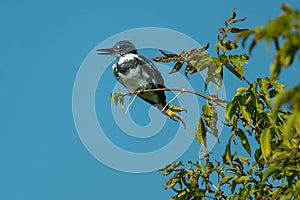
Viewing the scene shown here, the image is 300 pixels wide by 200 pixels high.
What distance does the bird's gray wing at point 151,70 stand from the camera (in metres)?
4.45

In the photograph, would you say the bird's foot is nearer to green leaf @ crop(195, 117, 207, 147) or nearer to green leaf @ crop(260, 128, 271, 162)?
green leaf @ crop(195, 117, 207, 147)

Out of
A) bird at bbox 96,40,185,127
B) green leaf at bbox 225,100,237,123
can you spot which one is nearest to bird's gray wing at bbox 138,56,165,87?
bird at bbox 96,40,185,127

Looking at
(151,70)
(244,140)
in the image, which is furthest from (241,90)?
(151,70)

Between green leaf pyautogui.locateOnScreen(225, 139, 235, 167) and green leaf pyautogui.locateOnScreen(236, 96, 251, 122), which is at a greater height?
green leaf pyautogui.locateOnScreen(236, 96, 251, 122)

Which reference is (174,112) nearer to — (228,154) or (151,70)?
(228,154)

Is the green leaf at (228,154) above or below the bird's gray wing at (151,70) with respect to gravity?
below

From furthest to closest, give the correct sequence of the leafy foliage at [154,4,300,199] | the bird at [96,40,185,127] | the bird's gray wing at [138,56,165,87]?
the bird at [96,40,185,127] → the bird's gray wing at [138,56,165,87] → the leafy foliage at [154,4,300,199]

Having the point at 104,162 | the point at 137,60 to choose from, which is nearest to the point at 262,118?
the point at 104,162

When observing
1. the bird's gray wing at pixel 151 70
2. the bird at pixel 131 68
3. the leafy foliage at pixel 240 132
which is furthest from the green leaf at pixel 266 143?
the bird at pixel 131 68

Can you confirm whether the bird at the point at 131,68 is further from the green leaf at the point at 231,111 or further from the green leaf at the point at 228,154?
the green leaf at the point at 231,111

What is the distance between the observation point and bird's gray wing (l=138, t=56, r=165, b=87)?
4446 millimetres

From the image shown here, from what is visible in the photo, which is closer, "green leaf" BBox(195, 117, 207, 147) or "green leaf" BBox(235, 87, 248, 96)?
"green leaf" BBox(235, 87, 248, 96)

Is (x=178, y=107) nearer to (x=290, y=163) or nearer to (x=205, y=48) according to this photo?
(x=205, y=48)

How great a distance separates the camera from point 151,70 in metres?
5.27
